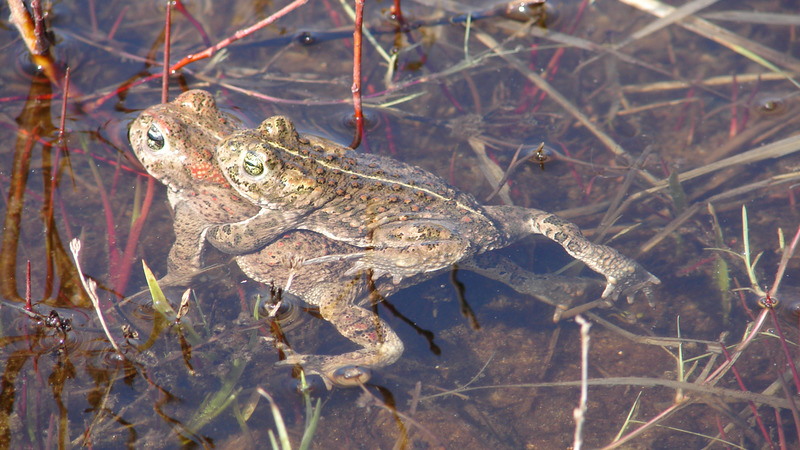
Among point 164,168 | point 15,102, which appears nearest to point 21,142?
point 15,102

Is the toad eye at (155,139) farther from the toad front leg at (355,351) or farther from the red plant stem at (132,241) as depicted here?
the toad front leg at (355,351)

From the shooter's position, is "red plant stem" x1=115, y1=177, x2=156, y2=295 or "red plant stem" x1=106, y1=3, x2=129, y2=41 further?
"red plant stem" x1=106, y1=3, x2=129, y2=41

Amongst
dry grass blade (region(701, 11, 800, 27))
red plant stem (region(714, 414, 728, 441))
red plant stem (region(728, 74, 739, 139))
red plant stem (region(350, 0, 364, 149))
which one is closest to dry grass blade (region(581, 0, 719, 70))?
dry grass blade (region(701, 11, 800, 27))

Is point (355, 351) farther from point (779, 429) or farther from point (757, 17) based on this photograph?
point (757, 17)

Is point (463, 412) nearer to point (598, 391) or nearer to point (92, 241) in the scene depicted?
point (598, 391)

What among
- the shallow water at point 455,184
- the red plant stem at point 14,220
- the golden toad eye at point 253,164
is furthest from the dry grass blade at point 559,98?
the red plant stem at point 14,220

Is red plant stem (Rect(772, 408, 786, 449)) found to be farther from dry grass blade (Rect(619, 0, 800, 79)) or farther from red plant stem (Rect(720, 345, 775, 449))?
dry grass blade (Rect(619, 0, 800, 79))
